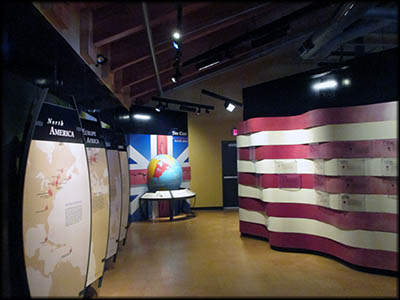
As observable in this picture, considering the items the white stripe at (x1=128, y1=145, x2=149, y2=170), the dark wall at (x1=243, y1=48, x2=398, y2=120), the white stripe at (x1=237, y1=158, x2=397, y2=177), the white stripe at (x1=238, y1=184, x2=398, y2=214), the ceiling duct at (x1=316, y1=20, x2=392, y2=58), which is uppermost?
the ceiling duct at (x1=316, y1=20, x2=392, y2=58)

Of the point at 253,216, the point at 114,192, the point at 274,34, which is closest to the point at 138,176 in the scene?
the point at 114,192

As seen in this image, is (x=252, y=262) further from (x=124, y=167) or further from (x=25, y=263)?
(x=25, y=263)

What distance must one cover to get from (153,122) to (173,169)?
1.48 meters

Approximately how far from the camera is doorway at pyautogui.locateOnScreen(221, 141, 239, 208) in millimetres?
8562

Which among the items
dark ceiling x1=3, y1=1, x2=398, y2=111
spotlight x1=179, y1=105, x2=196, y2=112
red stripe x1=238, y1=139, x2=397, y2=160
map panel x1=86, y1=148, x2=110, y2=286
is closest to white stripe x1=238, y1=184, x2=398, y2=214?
red stripe x1=238, y1=139, x2=397, y2=160

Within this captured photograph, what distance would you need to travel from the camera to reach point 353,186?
3.61m

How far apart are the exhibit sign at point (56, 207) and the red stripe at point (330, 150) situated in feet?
9.83

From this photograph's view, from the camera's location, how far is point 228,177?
858cm

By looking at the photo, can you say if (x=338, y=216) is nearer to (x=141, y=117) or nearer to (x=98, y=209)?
(x=98, y=209)

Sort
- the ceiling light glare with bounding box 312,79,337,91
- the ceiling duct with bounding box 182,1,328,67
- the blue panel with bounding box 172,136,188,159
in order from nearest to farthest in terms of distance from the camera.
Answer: the ceiling duct with bounding box 182,1,328,67 → the ceiling light glare with bounding box 312,79,337,91 → the blue panel with bounding box 172,136,188,159

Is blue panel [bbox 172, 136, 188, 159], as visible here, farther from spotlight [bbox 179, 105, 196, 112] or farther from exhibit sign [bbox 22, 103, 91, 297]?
exhibit sign [bbox 22, 103, 91, 297]

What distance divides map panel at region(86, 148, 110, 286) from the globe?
335 centimetres

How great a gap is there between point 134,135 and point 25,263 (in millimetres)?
5433

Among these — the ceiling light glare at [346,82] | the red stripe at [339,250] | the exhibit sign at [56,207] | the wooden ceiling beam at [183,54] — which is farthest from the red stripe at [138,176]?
the ceiling light glare at [346,82]
